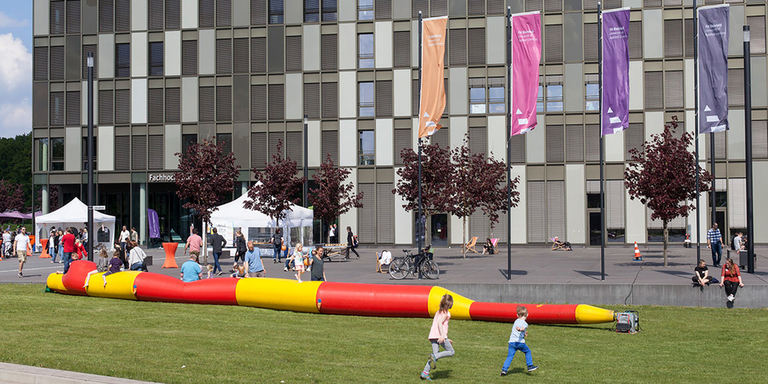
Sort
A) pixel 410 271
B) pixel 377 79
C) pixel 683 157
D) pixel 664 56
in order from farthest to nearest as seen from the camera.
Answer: pixel 377 79 < pixel 664 56 < pixel 683 157 < pixel 410 271

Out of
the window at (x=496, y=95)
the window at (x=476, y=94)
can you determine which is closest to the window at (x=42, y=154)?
the window at (x=476, y=94)

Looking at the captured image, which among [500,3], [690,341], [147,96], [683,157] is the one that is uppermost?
[500,3]

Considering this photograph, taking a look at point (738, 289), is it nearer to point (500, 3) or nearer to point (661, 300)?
point (661, 300)

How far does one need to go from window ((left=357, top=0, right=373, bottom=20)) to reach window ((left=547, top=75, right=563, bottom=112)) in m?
12.9

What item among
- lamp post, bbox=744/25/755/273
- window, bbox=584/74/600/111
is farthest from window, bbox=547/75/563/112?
lamp post, bbox=744/25/755/273

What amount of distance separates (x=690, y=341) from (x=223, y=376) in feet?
32.6

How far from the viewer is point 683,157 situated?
29766mm

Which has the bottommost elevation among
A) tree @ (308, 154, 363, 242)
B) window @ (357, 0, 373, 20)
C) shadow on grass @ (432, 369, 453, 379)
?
shadow on grass @ (432, 369, 453, 379)

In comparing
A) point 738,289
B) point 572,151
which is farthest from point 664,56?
point 738,289

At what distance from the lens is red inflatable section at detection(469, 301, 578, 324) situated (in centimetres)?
1762

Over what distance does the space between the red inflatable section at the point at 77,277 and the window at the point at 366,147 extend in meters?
30.8

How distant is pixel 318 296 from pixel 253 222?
20.4m

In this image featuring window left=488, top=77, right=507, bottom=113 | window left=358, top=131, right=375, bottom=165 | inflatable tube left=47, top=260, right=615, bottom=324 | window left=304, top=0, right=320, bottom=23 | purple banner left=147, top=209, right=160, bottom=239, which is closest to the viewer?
inflatable tube left=47, top=260, right=615, bottom=324

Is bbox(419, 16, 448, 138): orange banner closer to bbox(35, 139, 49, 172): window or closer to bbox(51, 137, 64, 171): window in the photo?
bbox(51, 137, 64, 171): window
